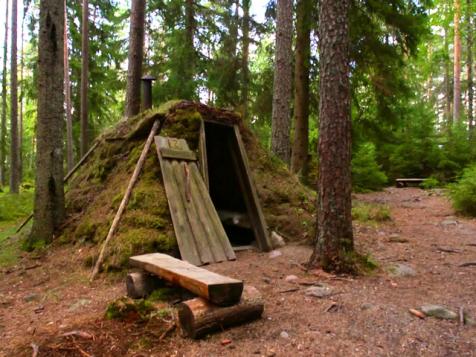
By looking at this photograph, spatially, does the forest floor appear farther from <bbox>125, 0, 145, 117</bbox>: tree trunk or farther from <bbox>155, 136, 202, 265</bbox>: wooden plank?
<bbox>125, 0, 145, 117</bbox>: tree trunk

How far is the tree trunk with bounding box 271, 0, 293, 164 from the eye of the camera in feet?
31.1

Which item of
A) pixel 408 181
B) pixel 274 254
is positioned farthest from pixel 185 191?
pixel 408 181

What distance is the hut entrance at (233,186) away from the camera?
6.73 m

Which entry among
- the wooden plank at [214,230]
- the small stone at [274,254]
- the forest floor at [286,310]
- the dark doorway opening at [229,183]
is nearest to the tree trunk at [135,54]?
the dark doorway opening at [229,183]

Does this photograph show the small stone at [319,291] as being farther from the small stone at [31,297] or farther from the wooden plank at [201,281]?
the small stone at [31,297]

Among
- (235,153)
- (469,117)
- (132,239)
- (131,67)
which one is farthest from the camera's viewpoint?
(469,117)

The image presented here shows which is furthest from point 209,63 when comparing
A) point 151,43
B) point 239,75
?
point 151,43

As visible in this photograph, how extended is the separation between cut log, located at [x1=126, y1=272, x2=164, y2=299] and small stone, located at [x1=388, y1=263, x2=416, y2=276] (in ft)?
9.97

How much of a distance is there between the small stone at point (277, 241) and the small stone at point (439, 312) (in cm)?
295

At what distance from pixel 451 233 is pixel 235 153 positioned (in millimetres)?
4450

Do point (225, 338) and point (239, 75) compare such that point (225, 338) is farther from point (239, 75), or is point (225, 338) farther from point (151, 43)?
point (151, 43)

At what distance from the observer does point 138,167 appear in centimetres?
602

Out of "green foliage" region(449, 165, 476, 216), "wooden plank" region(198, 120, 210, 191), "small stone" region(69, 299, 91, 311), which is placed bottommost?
"small stone" region(69, 299, 91, 311)

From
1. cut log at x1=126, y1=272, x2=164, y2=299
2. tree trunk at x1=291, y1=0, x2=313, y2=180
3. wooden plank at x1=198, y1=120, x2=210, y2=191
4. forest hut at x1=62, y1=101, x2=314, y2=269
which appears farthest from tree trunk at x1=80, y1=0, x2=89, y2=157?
cut log at x1=126, y1=272, x2=164, y2=299
